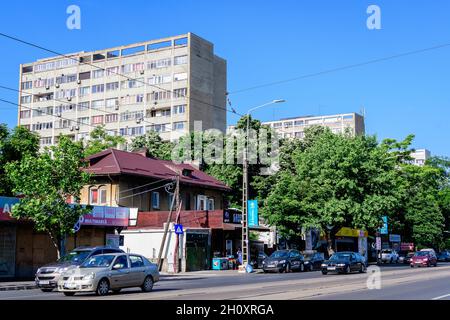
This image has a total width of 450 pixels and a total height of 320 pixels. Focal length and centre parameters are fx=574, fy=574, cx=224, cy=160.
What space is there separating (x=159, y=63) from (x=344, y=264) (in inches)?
2724

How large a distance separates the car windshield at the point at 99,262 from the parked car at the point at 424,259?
123ft

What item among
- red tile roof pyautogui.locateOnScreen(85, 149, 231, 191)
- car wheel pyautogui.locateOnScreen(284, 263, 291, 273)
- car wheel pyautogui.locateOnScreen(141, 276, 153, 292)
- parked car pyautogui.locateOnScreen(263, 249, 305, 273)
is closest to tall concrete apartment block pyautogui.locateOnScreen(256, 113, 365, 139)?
red tile roof pyautogui.locateOnScreen(85, 149, 231, 191)

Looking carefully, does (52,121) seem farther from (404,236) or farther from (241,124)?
(404,236)

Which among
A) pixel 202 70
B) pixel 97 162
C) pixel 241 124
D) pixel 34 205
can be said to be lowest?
pixel 34 205

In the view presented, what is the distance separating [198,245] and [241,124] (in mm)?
24050

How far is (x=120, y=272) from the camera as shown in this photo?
20.2m

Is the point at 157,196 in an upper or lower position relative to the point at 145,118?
lower

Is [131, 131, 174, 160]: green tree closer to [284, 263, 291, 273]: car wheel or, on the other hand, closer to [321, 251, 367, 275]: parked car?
[284, 263, 291, 273]: car wheel

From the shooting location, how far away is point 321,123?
6211 inches

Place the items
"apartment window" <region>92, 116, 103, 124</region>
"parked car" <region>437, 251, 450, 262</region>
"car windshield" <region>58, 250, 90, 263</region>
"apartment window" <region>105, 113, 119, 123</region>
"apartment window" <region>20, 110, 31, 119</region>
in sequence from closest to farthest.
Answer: "car windshield" <region>58, 250, 90, 263</region>
"parked car" <region>437, 251, 450, 262</region>
"apartment window" <region>105, 113, 119, 123</region>
"apartment window" <region>92, 116, 103, 124</region>
"apartment window" <region>20, 110, 31, 119</region>

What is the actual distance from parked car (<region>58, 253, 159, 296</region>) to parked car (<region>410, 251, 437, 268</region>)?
35508 millimetres

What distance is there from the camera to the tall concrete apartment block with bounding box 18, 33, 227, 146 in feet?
316

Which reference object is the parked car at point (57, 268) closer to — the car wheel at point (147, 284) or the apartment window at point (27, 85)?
the car wheel at point (147, 284)
